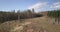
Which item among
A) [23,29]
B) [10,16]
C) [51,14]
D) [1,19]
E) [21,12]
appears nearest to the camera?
[23,29]

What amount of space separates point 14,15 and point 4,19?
2148mm

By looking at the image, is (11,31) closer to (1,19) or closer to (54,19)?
(1,19)

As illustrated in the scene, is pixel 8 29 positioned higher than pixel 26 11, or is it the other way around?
pixel 26 11

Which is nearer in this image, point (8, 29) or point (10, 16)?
point (8, 29)

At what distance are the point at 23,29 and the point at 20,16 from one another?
6.49 metres

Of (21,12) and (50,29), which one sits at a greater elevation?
(21,12)

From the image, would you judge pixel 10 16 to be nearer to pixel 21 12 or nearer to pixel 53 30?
pixel 21 12

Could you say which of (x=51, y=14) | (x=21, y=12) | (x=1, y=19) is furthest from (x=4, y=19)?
(x=51, y=14)

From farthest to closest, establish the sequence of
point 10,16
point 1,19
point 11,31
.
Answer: point 10,16 < point 1,19 < point 11,31

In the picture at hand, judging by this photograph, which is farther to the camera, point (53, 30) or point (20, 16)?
point (20, 16)

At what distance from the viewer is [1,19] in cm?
1520

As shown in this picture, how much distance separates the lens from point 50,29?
32.8ft

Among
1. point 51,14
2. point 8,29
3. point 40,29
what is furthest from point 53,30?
point 8,29

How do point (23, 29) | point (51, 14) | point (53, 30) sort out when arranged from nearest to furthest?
1. point (53, 30)
2. point (23, 29)
3. point (51, 14)
